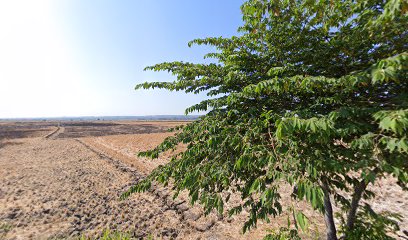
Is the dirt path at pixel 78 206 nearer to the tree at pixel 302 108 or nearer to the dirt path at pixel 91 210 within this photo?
the dirt path at pixel 91 210

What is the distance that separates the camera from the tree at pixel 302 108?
2.54 m

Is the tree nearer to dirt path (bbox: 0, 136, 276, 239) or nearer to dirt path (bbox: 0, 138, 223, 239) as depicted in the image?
dirt path (bbox: 0, 136, 276, 239)

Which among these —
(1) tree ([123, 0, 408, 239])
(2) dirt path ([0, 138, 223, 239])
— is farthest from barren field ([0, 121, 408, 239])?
(1) tree ([123, 0, 408, 239])

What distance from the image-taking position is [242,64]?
4043 millimetres

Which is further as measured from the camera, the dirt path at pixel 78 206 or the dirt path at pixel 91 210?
the dirt path at pixel 78 206

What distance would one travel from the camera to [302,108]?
3.61 metres

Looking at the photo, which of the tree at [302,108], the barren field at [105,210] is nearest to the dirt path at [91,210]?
the barren field at [105,210]

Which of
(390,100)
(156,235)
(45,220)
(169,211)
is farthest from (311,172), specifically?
(45,220)

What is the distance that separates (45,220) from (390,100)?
12.3m

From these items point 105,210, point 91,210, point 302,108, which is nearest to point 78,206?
point 91,210

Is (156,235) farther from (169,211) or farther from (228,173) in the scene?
(228,173)

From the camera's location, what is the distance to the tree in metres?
2.54

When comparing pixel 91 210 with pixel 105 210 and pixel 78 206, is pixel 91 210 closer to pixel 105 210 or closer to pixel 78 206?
pixel 105 210

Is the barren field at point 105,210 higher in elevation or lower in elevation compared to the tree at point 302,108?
lower
